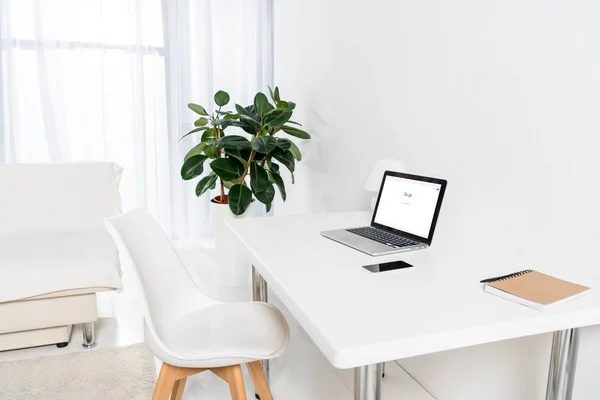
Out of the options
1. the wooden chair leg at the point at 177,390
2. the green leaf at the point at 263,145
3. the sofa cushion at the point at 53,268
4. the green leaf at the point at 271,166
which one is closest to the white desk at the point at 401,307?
the wooden chair leg at the point at 177,390

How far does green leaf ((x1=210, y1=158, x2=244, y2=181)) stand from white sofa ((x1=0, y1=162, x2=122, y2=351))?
582 millimetres

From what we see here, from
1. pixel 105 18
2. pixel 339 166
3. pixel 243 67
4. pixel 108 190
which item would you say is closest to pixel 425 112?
pixel 339 166

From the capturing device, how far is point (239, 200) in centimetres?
283

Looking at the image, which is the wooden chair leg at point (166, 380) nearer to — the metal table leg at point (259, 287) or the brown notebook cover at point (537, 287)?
the metal table leg at point (259, 287)

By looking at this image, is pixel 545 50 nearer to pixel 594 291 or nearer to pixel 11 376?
pixel 594 291

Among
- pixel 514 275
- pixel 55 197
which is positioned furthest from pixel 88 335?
pixel 514 275

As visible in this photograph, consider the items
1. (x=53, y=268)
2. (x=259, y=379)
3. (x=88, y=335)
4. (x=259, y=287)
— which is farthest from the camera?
(x=88, y=335)

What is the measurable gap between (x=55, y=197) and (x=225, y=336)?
176cm

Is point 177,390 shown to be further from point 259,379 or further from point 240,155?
point 240,155

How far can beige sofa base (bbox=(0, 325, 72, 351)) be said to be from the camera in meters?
2.19

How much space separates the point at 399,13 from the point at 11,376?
2.17m

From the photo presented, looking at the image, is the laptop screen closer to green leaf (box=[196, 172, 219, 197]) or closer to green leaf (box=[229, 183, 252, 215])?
green leaf (box=[229, 183, 252, 215])

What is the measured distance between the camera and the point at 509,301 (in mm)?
1026

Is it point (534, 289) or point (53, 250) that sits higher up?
point (534, 289)
